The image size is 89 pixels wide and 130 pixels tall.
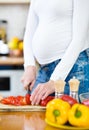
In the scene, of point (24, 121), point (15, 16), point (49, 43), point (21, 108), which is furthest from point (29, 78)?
point (15, 16)

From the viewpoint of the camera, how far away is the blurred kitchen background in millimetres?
3057

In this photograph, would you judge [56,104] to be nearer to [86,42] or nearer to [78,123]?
[78,123]

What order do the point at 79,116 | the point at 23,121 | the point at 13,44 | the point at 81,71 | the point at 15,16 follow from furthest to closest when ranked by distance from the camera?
the point at 15,16 < the point at 13,44 < the point at 81,71 < the point at 23,121 < the point at 79,116

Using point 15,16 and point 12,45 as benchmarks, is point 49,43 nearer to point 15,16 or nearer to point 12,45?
point 12,45

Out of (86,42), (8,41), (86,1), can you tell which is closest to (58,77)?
(86,42)

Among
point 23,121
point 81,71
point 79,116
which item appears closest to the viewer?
point 79,116

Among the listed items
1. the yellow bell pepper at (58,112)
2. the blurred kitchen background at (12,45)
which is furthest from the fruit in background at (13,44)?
the yellow bell pepper at (58,112)

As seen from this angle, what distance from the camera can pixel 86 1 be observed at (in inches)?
63.9

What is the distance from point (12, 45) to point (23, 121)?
210cm

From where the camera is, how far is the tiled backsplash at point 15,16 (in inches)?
141

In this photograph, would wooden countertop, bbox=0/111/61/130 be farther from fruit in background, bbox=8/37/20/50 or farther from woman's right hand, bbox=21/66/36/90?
fruit in background, bbox=8/37/20/50

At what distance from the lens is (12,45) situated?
11.0 feet

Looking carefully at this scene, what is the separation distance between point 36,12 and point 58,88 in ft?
1.77

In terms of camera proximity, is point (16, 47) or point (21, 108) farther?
point (16, 47)
